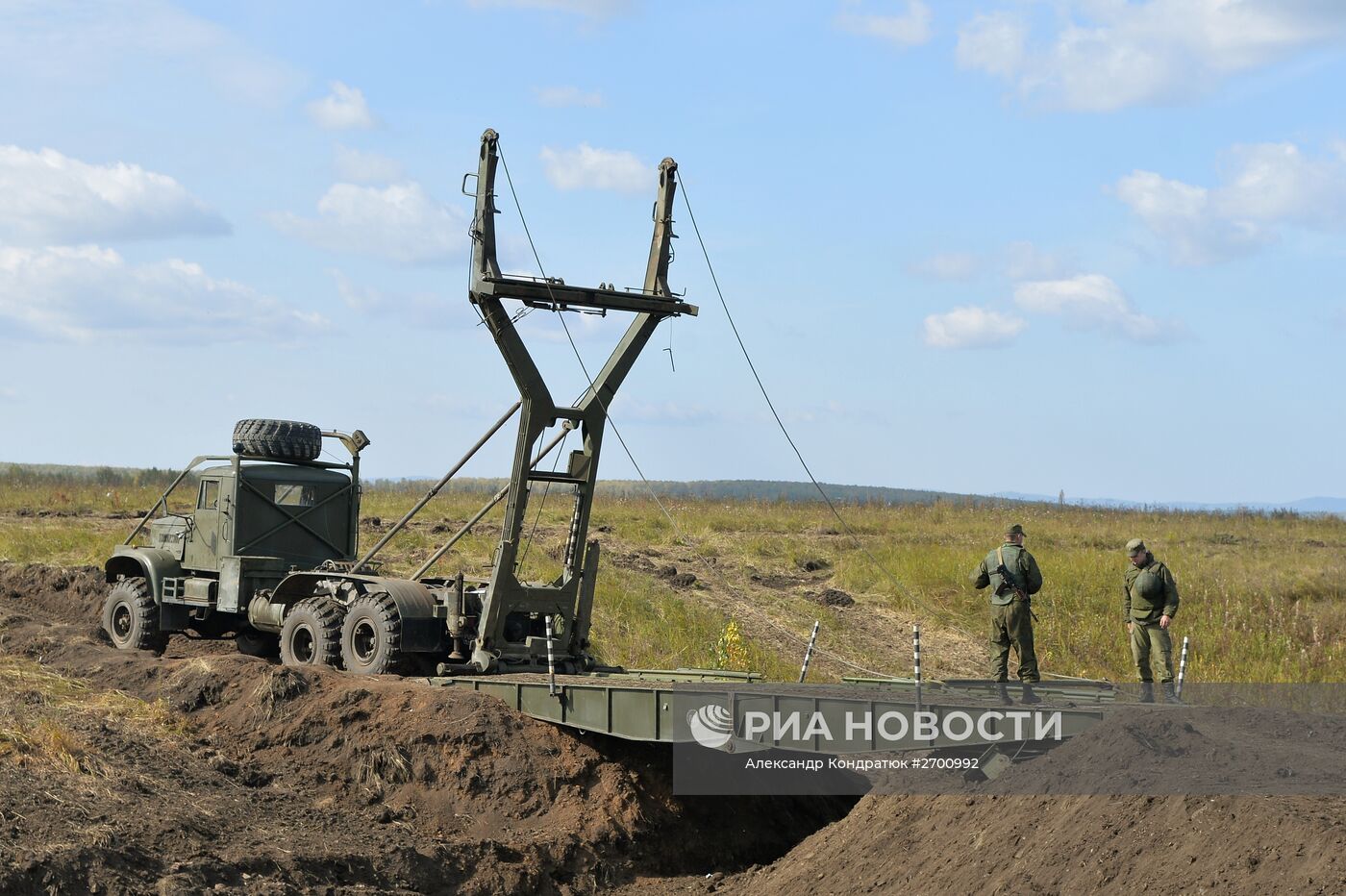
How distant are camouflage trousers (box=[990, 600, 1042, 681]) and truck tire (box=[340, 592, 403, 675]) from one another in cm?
559

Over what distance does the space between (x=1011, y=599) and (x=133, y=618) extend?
35.0 ft

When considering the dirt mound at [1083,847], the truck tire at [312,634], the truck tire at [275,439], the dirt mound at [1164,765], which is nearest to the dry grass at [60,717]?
the truck tire at [312,634]

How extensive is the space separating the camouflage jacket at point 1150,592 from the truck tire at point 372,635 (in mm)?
7071

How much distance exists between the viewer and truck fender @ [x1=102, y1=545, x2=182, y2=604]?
17.2m

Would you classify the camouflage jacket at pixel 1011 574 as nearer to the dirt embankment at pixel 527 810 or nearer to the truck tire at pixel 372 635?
the dirt embankment at pixel 527 810

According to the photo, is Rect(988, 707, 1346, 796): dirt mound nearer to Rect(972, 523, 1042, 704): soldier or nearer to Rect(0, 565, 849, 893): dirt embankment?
Rect(972, 523, 1042, 704): soldier

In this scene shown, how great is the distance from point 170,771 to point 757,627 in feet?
42.4

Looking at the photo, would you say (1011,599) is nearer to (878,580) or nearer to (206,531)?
(206,531)

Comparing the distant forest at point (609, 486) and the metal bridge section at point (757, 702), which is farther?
the distant forest at point (609, 486)

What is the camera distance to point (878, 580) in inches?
1045

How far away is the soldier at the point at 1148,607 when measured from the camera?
13.6 metres

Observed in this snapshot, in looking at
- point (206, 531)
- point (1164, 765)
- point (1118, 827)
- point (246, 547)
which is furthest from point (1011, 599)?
point (206, 531)

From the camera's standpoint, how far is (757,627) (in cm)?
2319

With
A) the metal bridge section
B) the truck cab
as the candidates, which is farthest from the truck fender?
the metal bridge section
